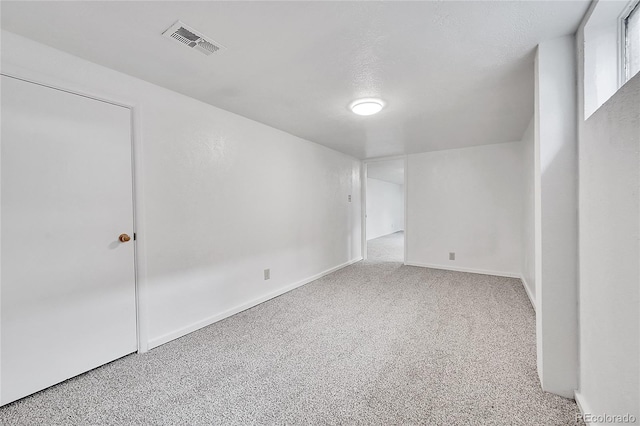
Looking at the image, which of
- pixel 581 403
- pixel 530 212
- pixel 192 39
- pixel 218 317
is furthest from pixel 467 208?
pixel 192 39

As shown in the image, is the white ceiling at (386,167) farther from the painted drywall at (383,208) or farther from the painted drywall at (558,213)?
the painted drywall at (558,213)

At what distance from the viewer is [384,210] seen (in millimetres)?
10070

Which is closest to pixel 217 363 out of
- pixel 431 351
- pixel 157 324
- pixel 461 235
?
pixel 157 324

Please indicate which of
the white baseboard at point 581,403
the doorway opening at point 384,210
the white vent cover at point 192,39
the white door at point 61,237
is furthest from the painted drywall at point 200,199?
the doorway opening at point 384,210

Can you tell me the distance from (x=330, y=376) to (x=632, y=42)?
2440 millimetres

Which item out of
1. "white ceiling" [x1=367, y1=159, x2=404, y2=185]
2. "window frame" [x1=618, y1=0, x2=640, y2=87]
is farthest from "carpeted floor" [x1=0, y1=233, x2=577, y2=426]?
"white ceiling" [x1=367, y1=159, x2=404, y2=185]

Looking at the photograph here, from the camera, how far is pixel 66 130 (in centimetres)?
177

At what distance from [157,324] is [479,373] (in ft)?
8.32

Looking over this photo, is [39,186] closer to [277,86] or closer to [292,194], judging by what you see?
[277,86]

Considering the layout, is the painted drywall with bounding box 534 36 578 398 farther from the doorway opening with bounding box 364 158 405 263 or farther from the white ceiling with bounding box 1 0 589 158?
the doorway opening with bounding box 364 158 405 263

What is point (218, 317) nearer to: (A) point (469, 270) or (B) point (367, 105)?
(B) point (367, 105)

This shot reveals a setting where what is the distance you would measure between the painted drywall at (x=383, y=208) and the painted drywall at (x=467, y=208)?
12.3ft

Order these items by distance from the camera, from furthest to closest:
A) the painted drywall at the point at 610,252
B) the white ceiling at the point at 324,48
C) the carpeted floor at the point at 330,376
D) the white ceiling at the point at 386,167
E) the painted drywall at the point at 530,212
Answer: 1. the white ceiling at the point at 386,167
2. the painted drywall at the point at 530,212
3. the carpeted floor at the point at 330,376
4. the white ceiling at the point at 324,48
5. the painted drywall at the point at 610,252

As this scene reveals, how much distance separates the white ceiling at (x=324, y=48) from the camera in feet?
4.46
